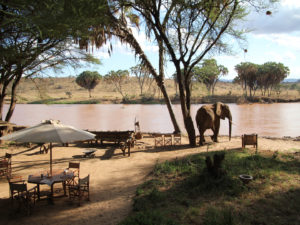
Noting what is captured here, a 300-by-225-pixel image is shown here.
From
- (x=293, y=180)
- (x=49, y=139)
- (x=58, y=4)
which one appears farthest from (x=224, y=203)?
(x=58, y=4)

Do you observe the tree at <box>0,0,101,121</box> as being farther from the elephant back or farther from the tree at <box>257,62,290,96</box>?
the tree at <box>257,62,290,96</box>

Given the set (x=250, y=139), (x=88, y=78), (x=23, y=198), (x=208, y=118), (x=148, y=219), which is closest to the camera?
(x=148, y=219)

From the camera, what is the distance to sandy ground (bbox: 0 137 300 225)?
17.7 feet

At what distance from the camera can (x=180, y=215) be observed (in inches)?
203

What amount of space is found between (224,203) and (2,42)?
7901 mm

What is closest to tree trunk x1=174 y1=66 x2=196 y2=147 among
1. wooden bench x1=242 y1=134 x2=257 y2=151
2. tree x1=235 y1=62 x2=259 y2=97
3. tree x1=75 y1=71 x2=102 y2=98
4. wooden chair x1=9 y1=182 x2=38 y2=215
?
wooden bench x1=242 y1=134 x2=257 y2=151

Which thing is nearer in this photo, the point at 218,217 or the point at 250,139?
the point at 218,217

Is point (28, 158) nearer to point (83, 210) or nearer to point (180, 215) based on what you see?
point (83, 210)

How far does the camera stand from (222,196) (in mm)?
5949

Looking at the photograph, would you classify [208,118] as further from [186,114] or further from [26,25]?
[26,25]

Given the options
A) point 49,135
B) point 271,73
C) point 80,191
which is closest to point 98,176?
point 80,191

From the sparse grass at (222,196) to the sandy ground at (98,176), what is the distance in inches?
22.9

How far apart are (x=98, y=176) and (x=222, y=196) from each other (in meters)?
4.11

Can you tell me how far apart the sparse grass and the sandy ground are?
58 cm
